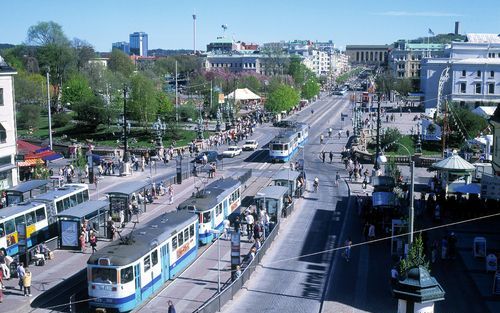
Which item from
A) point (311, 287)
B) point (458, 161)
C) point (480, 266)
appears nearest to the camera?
point (311, 287)

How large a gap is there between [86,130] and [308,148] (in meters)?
30.8

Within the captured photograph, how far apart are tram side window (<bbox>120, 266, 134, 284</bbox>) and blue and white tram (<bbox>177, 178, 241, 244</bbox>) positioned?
841cm

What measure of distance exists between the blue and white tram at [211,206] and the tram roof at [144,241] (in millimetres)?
2338

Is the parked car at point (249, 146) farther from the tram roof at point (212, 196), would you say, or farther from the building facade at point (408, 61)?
the building facade at point (408, 61)

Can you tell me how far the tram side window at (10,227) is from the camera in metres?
29.2

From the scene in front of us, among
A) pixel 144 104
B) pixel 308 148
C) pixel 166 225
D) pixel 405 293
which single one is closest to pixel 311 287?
pixel 166 225

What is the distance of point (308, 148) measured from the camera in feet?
233

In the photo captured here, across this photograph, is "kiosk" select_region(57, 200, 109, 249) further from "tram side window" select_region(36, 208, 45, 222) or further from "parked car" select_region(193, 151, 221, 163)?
"parked car" select_region(193, 151, 221, 163)

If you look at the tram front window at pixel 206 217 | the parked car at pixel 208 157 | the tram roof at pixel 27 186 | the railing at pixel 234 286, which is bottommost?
the railing at pixel 234 286

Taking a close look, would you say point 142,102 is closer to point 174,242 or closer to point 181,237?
point 181,237

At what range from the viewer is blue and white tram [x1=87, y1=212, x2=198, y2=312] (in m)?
22.3

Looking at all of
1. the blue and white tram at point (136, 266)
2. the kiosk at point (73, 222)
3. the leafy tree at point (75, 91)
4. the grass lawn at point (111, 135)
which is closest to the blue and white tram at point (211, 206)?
the blue and white tram at point (136, 266)

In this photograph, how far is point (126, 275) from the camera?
885 inches

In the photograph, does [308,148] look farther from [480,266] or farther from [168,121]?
[480,266]
